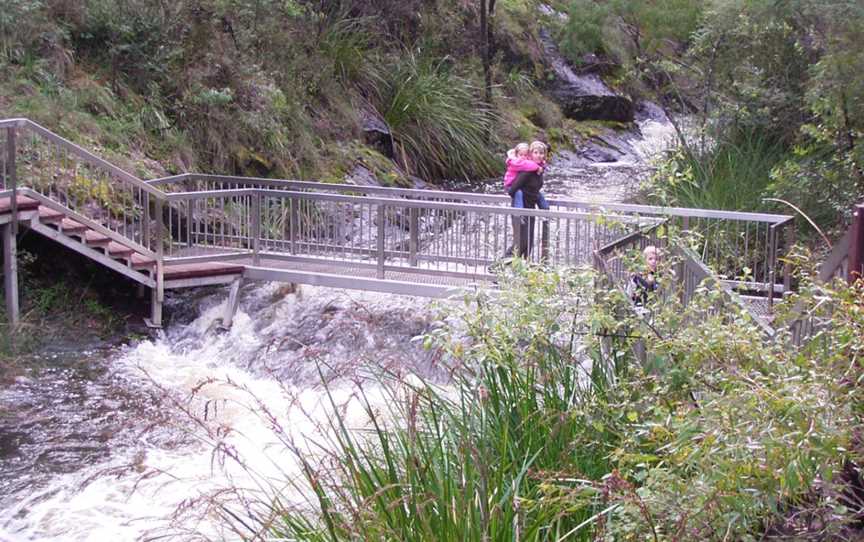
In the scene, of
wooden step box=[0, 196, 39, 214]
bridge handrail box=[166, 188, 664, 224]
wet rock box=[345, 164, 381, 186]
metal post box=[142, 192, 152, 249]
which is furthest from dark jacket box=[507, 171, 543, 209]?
wet rock box=[345, 164, 381, 186]

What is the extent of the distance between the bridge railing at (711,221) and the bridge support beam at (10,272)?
241 centimetres

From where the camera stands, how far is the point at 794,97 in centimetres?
1708

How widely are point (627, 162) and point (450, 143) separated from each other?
693 centimetres

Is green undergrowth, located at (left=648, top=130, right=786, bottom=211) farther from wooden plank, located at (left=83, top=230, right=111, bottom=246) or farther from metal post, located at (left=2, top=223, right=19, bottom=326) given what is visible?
metal post, located at (left=2, top=223, right=19, bottom=326)

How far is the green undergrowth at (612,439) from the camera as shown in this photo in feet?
12.2

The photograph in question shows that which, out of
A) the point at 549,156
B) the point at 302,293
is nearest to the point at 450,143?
the point at 549,156

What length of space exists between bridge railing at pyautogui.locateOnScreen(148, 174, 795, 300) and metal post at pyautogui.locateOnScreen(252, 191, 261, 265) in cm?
100

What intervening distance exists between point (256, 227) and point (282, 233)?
33 cm

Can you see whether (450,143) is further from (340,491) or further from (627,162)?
(340,491)

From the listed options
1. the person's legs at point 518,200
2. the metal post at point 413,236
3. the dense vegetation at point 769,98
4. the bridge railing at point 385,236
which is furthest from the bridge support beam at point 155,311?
the dense vegetation at point 769,98

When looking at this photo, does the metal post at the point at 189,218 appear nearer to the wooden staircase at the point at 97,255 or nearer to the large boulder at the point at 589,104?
the wooden staircase at the point at 97,255

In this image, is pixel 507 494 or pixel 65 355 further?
pixel 65 355

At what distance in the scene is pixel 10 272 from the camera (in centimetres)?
1197

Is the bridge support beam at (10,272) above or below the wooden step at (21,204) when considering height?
below
